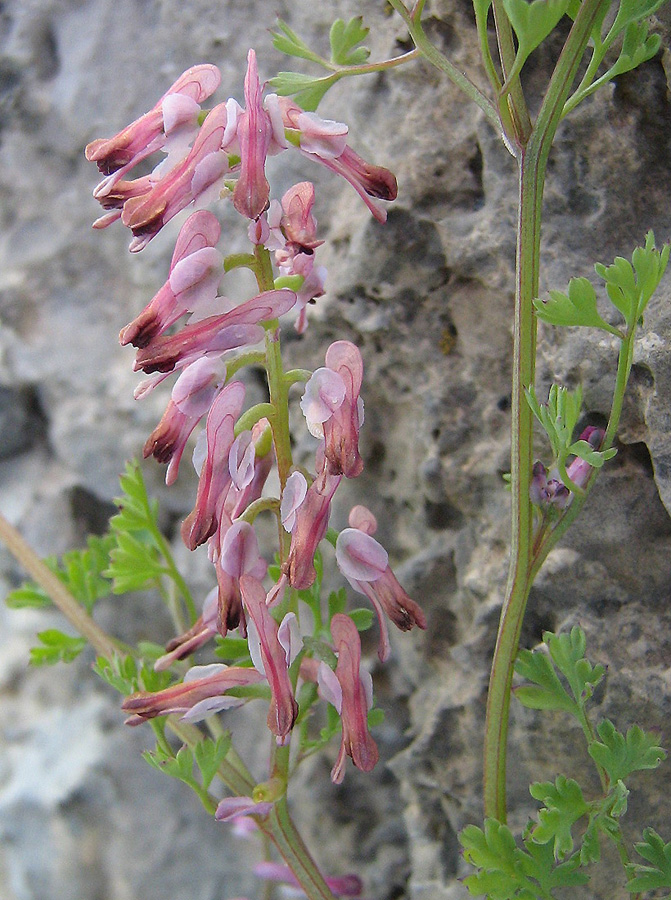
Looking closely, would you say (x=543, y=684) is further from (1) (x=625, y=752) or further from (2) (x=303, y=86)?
(2) (x=303, y=86)

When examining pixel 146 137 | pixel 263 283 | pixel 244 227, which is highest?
pixel 146 137

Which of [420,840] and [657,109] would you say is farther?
[420,840]

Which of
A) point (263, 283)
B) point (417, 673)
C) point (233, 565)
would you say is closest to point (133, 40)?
point (263, 283)

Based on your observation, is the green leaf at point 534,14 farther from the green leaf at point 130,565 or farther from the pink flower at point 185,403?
the green leaf at point 130,565

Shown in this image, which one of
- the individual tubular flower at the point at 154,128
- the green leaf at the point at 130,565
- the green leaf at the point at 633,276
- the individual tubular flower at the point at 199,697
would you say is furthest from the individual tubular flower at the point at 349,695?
the individual tubular flower at the point at 154,128

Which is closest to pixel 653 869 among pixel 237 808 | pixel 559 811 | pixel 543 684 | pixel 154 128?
pixel 559 811

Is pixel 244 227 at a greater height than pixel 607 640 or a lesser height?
greater

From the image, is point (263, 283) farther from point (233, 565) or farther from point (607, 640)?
point (607, 640)
